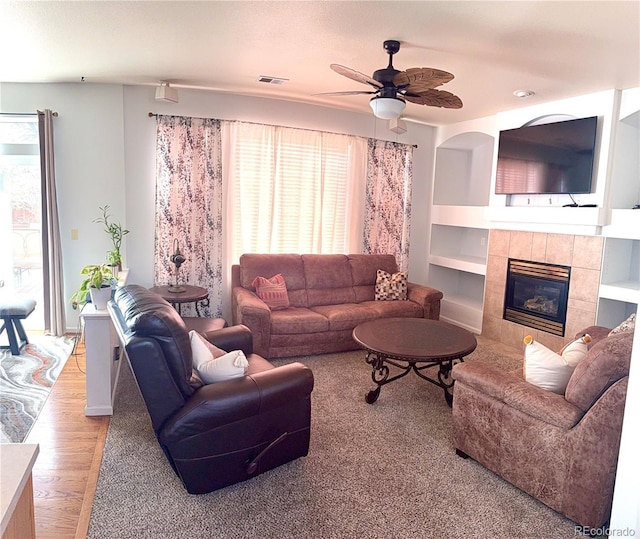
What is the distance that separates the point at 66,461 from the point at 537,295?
4.51 m

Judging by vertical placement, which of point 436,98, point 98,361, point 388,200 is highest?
point 436,98

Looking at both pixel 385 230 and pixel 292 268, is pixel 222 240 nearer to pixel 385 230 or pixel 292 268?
pixel 292 268

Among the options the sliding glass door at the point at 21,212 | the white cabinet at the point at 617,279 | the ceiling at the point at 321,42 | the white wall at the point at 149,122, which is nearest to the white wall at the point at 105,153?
the white wall at the point at 149,122

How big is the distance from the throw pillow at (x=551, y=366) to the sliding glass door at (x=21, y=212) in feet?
16.0

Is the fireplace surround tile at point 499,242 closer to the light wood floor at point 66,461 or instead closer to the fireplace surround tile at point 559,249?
the fireplace surround tile at point 559,249

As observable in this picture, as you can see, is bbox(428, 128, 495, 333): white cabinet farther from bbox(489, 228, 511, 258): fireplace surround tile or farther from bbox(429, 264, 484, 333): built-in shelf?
bbox(489, 228, 511, 258): fireplace surround tile

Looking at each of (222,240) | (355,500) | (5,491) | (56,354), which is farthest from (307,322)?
(5,491)

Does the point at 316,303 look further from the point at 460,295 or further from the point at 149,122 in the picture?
the point at 149,122

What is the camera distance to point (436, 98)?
313 cm

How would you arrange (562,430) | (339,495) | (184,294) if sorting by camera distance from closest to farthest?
(562,430)
(339,495)
(184,294)

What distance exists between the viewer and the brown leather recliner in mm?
2133

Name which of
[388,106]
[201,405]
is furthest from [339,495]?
[388,106]

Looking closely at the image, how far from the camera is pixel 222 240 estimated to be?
507cm

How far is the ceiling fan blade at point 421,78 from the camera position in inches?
104
